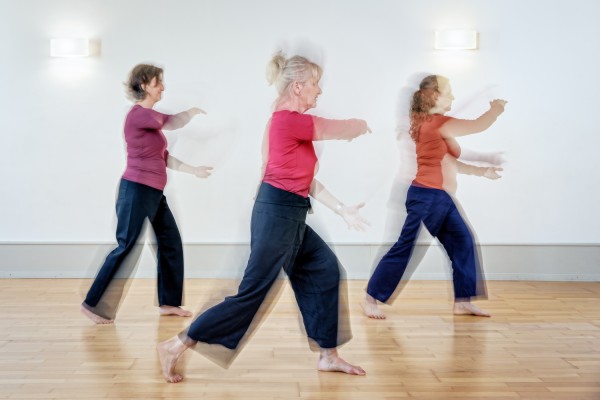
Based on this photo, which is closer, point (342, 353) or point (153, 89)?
point (342, 353)

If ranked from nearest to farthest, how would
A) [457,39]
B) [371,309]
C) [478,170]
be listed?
[371,309]
[478,170]
[457,39]

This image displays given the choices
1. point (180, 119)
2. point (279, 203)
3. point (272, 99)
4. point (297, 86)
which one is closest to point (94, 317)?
point (180, 119)

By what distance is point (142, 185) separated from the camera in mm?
4012

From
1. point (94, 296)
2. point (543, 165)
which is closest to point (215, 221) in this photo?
point (94, 296)

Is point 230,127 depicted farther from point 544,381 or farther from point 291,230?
point 544,381

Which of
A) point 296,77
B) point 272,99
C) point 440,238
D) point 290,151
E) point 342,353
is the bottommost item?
point 342,353

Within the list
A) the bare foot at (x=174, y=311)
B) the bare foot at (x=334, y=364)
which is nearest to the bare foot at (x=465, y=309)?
the bare foot at (x=334, y=364)

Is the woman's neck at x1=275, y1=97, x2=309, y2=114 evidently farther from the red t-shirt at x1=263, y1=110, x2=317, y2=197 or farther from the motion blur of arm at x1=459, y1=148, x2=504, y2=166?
the motion blur of arm at x1=459, y1=148, x2=504, y2=166

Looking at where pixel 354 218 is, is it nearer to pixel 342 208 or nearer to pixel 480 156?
pixel 342 208

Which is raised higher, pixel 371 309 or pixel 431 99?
pixel 431 99

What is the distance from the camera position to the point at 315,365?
3.27 metres

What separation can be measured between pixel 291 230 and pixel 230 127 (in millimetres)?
2749

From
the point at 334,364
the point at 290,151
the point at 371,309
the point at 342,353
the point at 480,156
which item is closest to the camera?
the point at 290,151

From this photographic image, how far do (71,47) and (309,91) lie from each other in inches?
122
